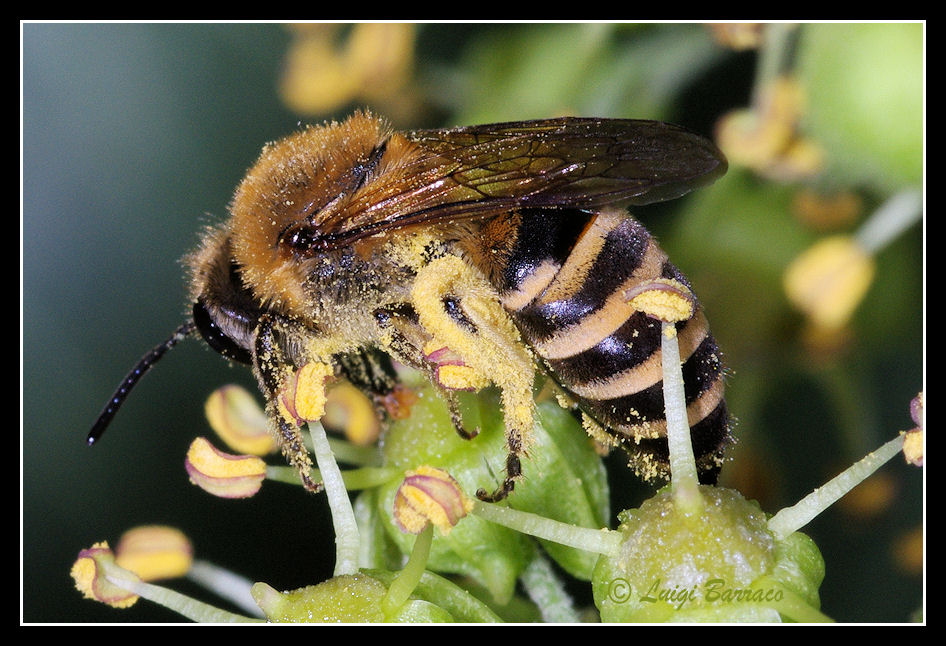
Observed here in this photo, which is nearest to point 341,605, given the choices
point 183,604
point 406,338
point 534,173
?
point 183,604

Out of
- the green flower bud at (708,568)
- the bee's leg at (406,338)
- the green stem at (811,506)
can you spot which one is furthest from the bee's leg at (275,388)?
the green stem at (811,506)

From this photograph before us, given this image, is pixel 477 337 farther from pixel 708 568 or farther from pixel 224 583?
pixel 224 583

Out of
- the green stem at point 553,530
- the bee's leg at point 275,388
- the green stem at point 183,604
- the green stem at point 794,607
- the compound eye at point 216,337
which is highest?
the compound eye at point 216,337

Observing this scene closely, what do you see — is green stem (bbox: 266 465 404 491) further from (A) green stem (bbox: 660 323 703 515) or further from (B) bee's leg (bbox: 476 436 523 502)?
(A) green stem (bbox: 660 323 703 515)

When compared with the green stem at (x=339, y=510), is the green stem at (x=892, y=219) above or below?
above

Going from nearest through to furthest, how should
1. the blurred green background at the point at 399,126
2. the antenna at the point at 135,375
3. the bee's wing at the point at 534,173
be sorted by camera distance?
the bee's wing at the point at 534,173
the antenna at the point at 135,375
the blurred green background at the point at 399,126

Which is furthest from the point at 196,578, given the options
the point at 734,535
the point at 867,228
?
the point at 867,228

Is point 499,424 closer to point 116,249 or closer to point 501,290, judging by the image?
point 501,290

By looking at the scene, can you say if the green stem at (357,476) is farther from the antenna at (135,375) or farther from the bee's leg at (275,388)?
the antenna at (135,375)
